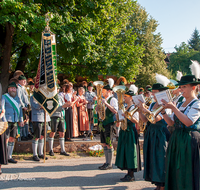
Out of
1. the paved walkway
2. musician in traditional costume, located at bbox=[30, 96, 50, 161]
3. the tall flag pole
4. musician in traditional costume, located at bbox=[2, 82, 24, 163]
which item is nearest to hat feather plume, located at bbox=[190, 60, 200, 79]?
the paved walkway

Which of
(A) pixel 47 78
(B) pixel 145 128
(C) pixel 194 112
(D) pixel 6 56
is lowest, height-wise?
(B) pixel 145 128

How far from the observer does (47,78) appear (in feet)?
19.9

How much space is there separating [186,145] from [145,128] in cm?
180

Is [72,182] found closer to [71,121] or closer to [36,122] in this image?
[36,122]

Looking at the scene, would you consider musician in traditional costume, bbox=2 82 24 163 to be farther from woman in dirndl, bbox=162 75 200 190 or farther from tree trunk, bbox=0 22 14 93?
woman in dirndl, bbox=162 75 200 190

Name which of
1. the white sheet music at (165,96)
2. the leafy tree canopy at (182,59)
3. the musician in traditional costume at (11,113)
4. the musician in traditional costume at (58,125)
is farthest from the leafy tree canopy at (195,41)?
the white sheet music at (165,96)

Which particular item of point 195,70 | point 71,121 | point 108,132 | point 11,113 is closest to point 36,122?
point 11,113

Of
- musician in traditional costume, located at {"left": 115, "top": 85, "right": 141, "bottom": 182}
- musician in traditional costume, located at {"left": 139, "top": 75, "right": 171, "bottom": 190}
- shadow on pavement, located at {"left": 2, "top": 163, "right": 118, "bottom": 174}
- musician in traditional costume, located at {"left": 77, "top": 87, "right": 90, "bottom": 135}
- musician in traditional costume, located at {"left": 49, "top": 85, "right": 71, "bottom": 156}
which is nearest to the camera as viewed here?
musician in traditional costume, located at {"left": 139, "top": 75, "right": 171, "bottom": 190}

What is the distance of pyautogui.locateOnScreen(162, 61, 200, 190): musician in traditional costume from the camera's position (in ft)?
9.54

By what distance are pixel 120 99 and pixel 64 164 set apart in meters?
2.71

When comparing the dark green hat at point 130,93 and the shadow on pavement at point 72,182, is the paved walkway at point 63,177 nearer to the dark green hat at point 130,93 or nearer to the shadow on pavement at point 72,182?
the shadow on pavement at point 72,182

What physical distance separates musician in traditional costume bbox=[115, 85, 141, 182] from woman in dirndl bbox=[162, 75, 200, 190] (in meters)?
1.46

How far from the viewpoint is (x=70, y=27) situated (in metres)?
9.55

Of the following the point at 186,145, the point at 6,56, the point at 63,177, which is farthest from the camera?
the point at 6,56
